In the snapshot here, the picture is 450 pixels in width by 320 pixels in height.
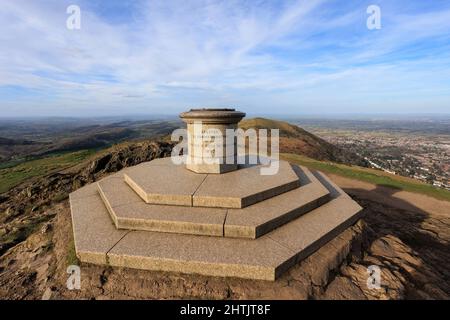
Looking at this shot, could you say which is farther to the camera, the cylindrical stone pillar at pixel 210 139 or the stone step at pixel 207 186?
the cylindrical stone pillar at pixel 210 139

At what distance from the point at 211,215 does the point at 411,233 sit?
208 inches

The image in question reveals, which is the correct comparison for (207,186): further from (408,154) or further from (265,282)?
(408,154)

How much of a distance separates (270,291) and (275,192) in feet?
8.61

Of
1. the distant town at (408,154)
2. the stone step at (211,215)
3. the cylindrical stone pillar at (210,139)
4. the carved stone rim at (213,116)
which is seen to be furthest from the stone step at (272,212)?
Answer: the distant town at (408,154)

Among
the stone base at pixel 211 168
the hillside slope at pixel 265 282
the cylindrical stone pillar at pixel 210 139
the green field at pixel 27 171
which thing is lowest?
the green field at pixel 27 171

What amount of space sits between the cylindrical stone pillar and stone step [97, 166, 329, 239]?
6.10ft

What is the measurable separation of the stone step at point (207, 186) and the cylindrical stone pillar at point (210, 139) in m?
0.28

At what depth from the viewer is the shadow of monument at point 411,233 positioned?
4.08 meters

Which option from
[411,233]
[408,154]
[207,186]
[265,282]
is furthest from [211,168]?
[408,154]

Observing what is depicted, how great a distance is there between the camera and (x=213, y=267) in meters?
3.62

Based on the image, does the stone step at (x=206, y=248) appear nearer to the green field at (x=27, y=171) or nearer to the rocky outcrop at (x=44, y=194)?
the rocky outcrop at (x=44, y=194)

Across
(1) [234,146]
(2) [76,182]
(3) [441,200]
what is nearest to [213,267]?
(1) [234,146]

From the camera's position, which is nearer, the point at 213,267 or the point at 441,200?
the point at 213,267
